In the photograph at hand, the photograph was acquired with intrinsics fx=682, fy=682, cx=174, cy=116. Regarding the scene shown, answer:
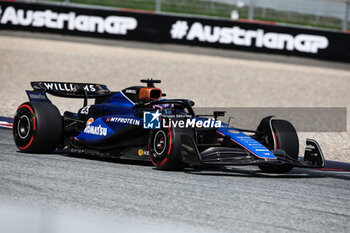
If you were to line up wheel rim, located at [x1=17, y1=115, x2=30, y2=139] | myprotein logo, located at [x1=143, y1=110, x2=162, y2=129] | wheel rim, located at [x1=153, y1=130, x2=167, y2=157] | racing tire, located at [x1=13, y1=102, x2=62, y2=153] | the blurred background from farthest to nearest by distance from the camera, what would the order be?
the blurred background
wheel rim, located at [x1=17, y1=115, x2=30, y2=139]
racing tire, located at [x1=13, y1=102, x2=62, y2=153]
myprotein logo, located at [x1=143, y1=110, x2=162, y2=129]
wheel rim, located at [x1=153, y1=130, x2=167, y2=157]

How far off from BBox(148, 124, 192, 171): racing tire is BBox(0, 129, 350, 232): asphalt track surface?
5.0 inches

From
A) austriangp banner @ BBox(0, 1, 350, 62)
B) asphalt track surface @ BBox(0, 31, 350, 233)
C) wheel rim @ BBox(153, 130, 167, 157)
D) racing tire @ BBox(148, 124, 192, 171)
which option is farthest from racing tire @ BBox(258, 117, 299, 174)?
austriangp banner @ BBox(0, 1, 350, 62)

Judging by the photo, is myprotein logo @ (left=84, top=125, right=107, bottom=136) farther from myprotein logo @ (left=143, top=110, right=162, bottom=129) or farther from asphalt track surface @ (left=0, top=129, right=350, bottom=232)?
myprotein logo @ (left=143, top=110, right=162, bottom=129)

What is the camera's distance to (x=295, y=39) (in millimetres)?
21125

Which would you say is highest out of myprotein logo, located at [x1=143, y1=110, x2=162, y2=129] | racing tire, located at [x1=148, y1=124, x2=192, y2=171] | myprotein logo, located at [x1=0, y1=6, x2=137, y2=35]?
myprotein logo, located at [x1=0, y1=6, x2=137, y2=35]

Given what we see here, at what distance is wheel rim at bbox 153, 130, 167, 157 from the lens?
7989 millimetres

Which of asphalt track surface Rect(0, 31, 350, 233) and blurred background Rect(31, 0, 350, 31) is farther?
blurred background Rect(31, 0, 350, 31)

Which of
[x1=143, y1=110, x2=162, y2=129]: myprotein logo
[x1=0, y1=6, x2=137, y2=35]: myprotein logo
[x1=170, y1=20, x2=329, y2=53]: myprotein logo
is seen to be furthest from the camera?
[x1=0, y1=6, x2=137, y2=35]: myprotein logo

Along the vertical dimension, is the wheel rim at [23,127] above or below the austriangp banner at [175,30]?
below

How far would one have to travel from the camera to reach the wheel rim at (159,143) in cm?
799

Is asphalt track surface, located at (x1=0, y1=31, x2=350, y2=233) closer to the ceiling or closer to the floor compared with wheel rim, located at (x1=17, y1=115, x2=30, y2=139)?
closer to the floor

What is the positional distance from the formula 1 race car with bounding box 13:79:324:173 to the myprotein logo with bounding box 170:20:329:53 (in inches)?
480

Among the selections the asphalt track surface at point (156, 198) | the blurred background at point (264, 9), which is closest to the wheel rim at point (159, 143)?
the asphalt track surface at point (156, 198)

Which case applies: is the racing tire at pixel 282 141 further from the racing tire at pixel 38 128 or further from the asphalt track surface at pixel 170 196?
the racing tire at pixel 38 128
